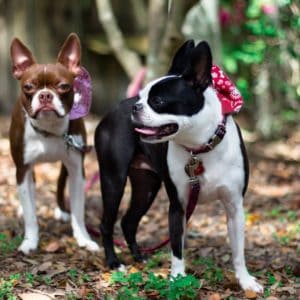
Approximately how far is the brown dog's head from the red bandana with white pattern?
1.17 metres

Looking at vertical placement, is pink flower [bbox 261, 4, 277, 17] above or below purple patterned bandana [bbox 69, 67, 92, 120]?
above

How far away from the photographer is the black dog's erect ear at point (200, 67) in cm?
376

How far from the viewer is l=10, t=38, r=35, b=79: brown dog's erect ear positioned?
495 cm

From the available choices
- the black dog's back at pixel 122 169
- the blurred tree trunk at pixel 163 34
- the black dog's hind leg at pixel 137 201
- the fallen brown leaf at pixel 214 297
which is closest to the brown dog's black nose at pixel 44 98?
the black dog's back at pixel 122 169

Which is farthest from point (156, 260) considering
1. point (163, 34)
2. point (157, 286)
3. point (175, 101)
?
point (163, 34)

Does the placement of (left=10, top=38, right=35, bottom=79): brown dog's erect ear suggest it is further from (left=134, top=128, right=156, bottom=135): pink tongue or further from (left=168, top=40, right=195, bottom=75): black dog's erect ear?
(left=134, top=128, right=156, bottom=135): pink tongue

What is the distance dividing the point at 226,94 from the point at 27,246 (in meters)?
2.02

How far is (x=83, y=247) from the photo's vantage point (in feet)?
17.4

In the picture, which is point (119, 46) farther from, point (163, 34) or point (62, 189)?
point (62, 189)

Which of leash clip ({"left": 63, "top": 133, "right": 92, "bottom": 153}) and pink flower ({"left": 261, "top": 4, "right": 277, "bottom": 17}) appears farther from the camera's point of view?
pink flower ({"left": 261, "top": 4, "right": 277, "bottom": 17})

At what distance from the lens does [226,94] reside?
4102 millimetres

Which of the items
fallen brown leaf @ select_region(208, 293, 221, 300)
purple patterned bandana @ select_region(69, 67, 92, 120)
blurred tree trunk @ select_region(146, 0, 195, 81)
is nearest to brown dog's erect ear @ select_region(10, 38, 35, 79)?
purple patterned bandana @ select_region(69, 67, 92, 120)

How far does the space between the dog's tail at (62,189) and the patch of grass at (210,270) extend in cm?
146

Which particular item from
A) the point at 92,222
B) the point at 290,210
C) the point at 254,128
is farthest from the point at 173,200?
the point at 254,128
